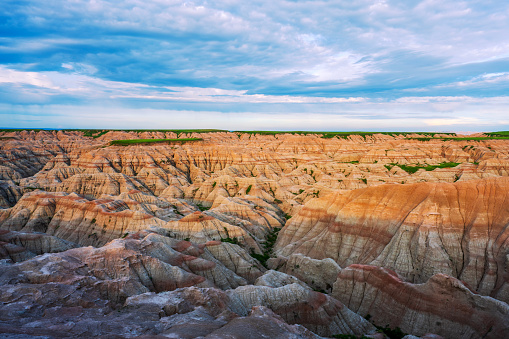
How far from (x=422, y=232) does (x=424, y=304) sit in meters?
13.2

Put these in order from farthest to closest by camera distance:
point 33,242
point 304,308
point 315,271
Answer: point 33,242 → point 315,271 → point 304,308

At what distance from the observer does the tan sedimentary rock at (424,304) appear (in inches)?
953

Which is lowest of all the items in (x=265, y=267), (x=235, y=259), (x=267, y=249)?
(x=267, y=249)

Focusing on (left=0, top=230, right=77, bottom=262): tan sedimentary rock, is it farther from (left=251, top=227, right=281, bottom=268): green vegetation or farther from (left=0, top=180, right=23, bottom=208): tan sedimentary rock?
(left=0, top=180, right=23, bottom=208): tan sedimentary rock

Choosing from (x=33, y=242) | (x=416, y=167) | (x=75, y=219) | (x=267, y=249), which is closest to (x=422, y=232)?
(x=267, y=249)

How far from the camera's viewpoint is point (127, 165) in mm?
112000

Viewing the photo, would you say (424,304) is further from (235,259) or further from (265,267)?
(235,259)

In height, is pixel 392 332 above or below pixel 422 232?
below

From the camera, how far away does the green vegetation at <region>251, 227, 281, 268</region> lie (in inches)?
1872

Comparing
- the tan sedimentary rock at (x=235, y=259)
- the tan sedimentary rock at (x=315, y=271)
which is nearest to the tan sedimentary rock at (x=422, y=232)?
the tan sedimentary rock at (x=315, y=271)

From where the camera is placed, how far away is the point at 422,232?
38.0 meters

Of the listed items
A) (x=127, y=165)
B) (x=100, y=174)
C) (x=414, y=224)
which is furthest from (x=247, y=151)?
(x=414, y=224)

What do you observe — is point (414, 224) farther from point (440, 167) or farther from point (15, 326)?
point (440, 167)

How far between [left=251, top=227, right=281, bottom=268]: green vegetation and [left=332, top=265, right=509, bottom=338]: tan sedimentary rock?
1663 cm
